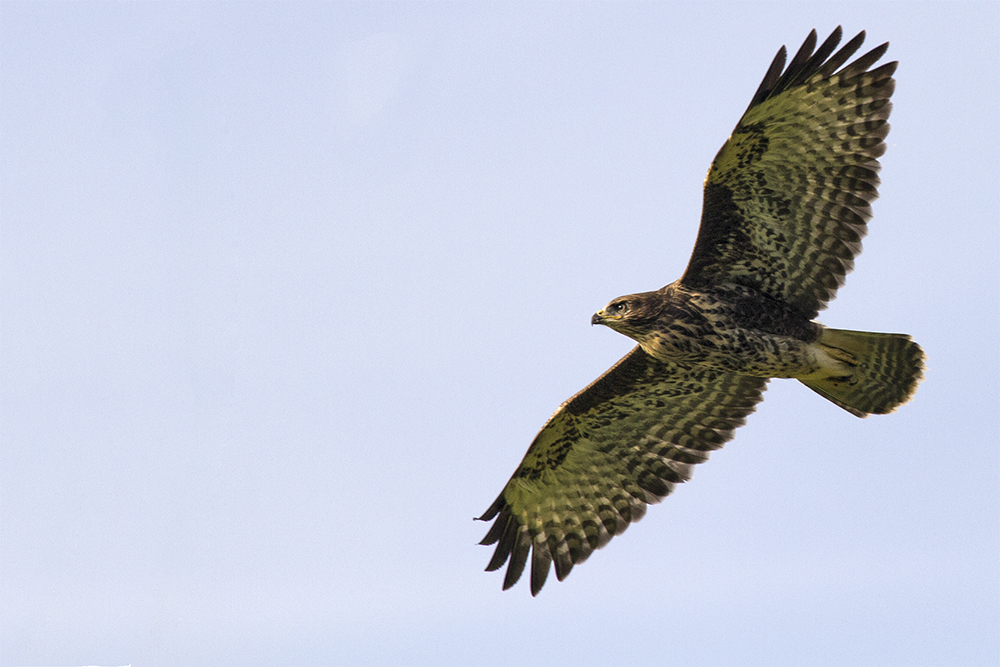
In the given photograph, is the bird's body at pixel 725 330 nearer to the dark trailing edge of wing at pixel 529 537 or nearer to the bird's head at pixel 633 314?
the bird's head at pixel 633 314

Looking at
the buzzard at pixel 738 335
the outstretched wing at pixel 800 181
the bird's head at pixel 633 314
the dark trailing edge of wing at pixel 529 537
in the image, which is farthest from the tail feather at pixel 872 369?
the dark trailing edge of wing at pixel 529 537

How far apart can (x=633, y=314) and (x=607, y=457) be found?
1.86 metres

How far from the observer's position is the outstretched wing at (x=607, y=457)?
39.8 feet

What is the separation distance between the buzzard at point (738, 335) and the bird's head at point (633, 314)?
0.04 feet

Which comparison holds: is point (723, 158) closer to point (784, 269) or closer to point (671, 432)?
point (784, 269)

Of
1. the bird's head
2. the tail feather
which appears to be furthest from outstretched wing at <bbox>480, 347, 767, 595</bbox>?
the tail feather

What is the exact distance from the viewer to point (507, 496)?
40.9ft

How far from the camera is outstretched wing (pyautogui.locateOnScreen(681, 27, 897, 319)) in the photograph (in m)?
10.5

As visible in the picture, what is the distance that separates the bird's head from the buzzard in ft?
0.04

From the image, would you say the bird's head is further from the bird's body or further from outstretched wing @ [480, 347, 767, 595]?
outstretched wing @ [480, 347, 767, 595]

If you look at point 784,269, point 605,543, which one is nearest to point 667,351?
point 784,269

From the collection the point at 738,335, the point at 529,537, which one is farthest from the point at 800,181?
the point at 529,537

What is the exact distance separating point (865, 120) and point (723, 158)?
116cm

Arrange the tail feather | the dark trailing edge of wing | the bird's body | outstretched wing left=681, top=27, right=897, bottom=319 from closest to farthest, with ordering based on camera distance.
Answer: outstretched wing left=681, top=27, right=897, bottom=319
the tail feather
the bird's body
the dark trailing edge of wing
